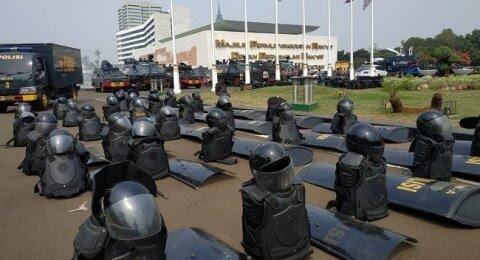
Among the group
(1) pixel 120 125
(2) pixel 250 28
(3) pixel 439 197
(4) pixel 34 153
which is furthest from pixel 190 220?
(2) pixel 250 28

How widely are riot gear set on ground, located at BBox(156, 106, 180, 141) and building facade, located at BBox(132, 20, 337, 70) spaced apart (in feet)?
149

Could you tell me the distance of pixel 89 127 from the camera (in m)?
13.5

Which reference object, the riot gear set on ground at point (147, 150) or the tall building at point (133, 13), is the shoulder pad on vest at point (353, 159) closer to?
the riot gear set on ground at point (147, 150)

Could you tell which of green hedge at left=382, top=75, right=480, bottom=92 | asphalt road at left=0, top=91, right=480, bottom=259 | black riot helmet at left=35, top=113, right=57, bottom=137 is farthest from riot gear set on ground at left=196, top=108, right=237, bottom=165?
green hedge at left=382, top=75, right=480, bottom=92

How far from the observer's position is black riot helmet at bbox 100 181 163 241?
131 inches

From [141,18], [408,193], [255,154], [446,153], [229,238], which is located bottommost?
[229,238]

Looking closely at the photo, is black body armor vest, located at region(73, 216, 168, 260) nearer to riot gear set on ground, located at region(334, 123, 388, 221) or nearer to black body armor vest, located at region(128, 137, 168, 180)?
riot gear set on ground, located at region(334, 123, 388, 221)

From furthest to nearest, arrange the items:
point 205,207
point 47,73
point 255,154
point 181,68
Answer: point 181,68 < point 47,73 < point 205,207 < point 255,154

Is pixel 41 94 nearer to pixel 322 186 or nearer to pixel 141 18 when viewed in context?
pixel 322 186

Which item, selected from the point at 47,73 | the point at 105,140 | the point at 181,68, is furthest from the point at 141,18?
the point at 105,140

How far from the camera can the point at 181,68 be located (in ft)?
127

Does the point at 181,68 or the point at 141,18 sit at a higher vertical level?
the point at 141,18

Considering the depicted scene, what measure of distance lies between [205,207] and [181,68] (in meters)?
33.0

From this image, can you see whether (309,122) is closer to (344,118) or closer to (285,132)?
(344,118)
